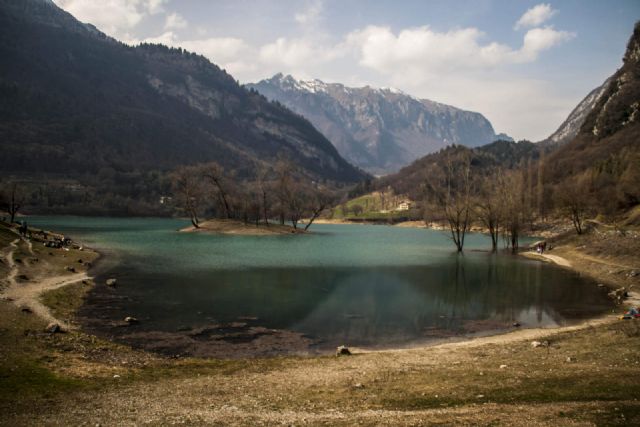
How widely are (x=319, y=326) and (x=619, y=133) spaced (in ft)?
645

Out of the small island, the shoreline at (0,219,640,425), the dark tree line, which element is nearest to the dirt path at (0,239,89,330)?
the shoreline at (0,219,640,425)

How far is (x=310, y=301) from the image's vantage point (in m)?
37.5

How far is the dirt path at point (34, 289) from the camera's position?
1076 inches

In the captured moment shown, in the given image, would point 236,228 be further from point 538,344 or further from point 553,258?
point 538,344

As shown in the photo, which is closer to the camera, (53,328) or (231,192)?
(53,328)

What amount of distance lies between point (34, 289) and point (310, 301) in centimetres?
2064

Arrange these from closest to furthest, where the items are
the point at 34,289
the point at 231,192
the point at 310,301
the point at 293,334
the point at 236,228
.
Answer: the point at 293,334, the point at 34,289, the point at 310,301, the point at 236,228, the point at 231,192

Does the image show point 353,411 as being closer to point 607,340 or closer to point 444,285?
point 607,340

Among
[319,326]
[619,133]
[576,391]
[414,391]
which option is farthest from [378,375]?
[619,133]

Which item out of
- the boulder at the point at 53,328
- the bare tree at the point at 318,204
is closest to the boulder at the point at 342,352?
the boulder at the point at 53,328

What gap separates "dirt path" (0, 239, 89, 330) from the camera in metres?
27.3

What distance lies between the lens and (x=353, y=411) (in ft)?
46.5

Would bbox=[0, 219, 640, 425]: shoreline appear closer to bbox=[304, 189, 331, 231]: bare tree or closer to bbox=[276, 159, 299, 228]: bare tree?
bbox=[276, 159, 299, 228]: bare tree

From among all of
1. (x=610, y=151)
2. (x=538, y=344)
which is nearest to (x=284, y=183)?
(x=538, y=344)
